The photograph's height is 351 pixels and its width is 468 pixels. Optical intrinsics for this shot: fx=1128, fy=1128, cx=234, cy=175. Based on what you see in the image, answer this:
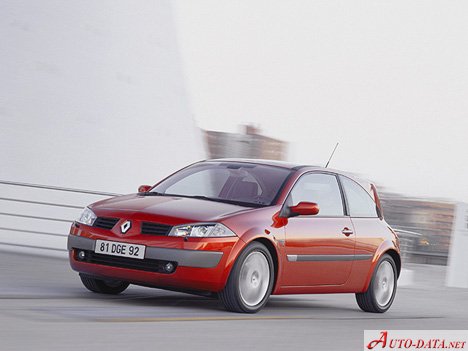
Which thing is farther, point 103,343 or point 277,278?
point 277,278

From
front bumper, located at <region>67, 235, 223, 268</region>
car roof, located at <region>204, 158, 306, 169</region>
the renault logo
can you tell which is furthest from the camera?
car roof, located at <region>204, 158, 306, 169</region>

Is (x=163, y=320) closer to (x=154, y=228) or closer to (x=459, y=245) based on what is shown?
(x=154, y=228)

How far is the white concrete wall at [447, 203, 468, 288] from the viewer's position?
20.2m

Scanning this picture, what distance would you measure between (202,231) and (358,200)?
9.78 feet

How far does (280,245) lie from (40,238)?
7.98 m

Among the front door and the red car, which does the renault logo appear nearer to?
the red car

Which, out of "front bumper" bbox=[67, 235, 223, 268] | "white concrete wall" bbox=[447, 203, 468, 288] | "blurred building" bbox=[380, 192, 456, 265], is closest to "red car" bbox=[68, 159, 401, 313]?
"front bumper" bbox=[67, 235, 223, 268]

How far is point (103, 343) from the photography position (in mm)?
7176

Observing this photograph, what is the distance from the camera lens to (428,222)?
2883 centimetres

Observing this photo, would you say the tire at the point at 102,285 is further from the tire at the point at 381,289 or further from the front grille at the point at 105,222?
the tire at the point at 381,289

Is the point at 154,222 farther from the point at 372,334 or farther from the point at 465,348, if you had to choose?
the point at 465,348

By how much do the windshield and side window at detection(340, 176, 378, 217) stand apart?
110cm

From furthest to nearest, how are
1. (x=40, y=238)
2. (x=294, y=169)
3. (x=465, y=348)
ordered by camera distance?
(x=40, y=238), (x=294, y=169), (x=465, y=348)

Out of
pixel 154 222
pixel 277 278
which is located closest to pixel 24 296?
pixel 154 222
